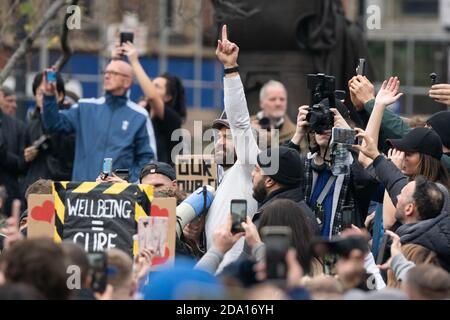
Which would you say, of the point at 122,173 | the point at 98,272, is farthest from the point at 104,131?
the point at 98,272

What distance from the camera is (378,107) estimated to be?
11.8 m

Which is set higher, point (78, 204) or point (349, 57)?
point (349, 57)

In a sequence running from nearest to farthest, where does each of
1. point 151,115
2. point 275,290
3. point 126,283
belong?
point 275,290
point 126,283
point 151,115

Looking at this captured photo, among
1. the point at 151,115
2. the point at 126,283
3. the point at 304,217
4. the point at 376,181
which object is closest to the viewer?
the point at 126,283

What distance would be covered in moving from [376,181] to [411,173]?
0.29m

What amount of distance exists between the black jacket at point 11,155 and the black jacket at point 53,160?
0.22m

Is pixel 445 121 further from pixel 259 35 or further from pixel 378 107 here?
pixel 259 35

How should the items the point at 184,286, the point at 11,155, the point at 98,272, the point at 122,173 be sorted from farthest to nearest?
the point at 11,155
the point at 122,173
the point at 98,272
the point at 184,286

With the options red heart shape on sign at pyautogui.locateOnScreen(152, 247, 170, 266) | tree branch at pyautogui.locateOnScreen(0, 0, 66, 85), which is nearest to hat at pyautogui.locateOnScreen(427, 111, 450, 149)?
red heart shape on sign at pyautogui.locateOnScreen(152, 247, 170, 266)

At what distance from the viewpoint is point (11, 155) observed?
54.8 feet

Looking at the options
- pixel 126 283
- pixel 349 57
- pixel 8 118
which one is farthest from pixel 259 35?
pixel 126 283

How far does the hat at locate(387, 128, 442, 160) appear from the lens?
11477 millimetres

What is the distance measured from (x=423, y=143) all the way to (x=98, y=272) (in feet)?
11.9

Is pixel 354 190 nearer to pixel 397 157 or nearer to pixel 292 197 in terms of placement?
pixel 397 157
